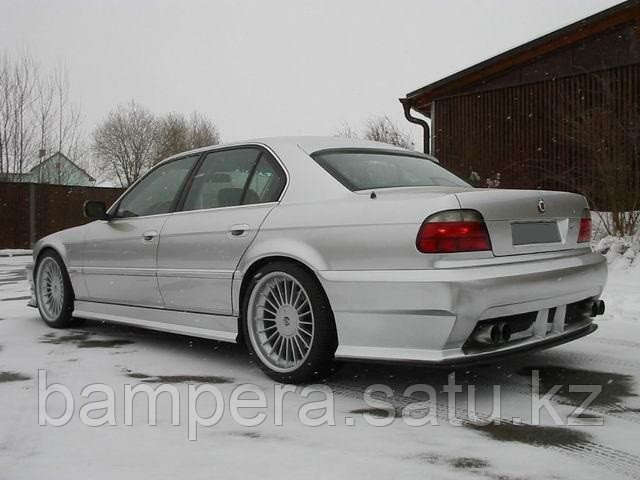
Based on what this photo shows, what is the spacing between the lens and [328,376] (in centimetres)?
371

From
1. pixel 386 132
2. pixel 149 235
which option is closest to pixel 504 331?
pixel 149 235

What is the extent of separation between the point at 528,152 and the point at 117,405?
12.4 meters

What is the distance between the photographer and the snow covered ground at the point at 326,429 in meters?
2.48

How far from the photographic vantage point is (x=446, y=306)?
3.09 metres

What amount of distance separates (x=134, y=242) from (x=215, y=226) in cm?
95

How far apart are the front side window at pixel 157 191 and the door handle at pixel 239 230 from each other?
878mm

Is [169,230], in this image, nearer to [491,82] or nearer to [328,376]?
[328,376]

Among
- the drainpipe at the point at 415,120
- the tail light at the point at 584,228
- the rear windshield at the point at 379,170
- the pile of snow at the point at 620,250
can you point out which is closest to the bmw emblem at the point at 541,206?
the tail light at the point at 584,228

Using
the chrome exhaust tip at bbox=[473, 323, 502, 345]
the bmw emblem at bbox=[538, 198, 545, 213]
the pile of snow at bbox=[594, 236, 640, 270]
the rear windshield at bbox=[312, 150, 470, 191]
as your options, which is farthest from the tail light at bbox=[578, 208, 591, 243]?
the pile of snow at bbox=[594, 236, 640, 270]

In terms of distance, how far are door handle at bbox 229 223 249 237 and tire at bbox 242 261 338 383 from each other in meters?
0.26

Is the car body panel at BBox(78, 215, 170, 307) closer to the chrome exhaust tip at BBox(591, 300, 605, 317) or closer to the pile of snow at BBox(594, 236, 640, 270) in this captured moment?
the chrome exhaust tip at BBox(591, 300, 605, 317)

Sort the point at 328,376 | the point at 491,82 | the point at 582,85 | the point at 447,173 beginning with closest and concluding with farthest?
the point at 328,376
the point at 447,173
the point at 582,85
the point at 491,82

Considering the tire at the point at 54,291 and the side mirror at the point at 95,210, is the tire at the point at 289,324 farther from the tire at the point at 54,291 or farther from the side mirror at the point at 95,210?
the tire at the point at 54,291

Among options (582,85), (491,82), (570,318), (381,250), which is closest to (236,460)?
(381,250)
